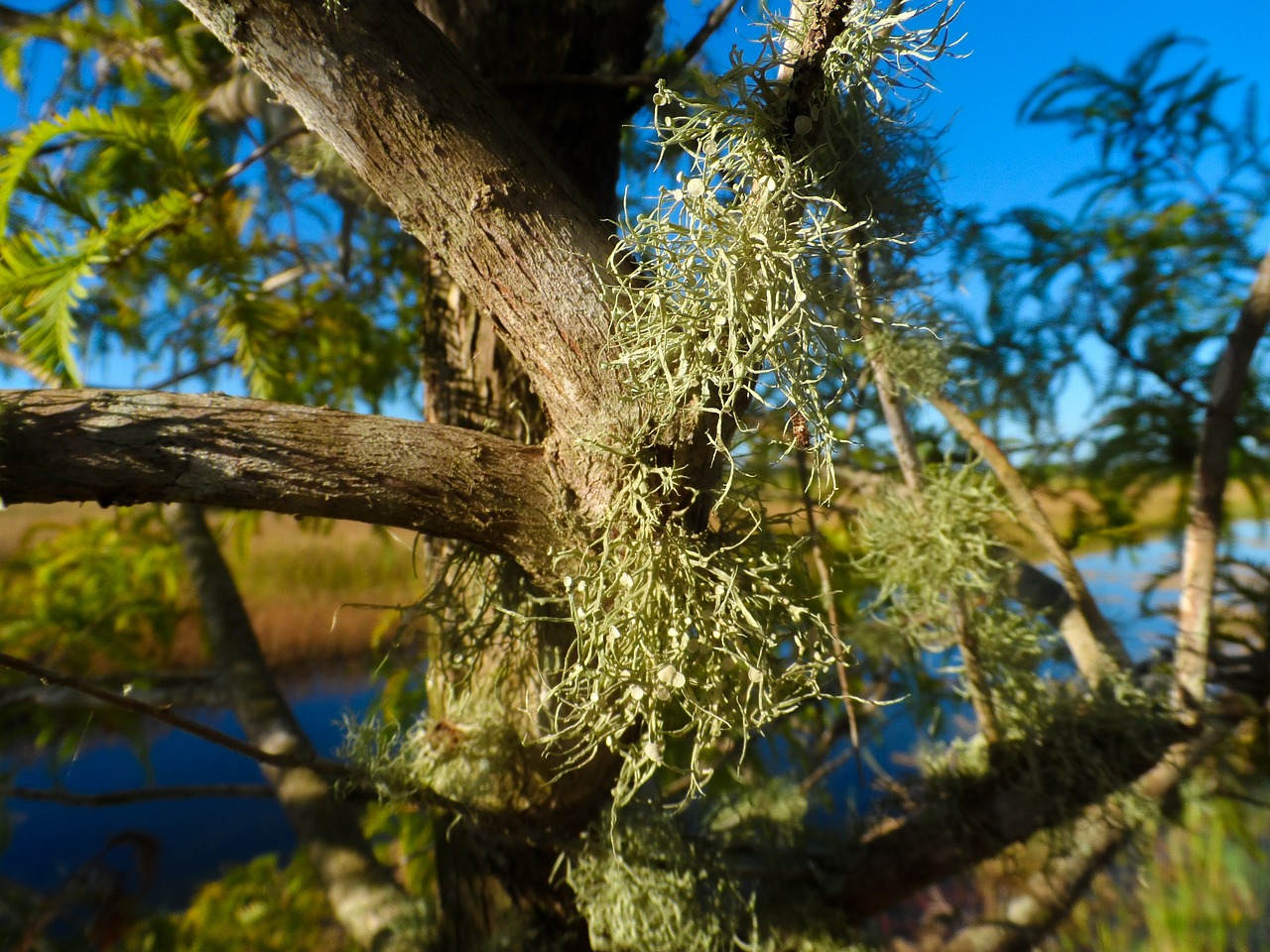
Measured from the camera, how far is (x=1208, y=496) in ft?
2.50

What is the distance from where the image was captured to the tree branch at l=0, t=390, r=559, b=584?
0.36 m

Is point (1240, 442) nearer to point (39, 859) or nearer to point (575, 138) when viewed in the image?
point (575, 138)

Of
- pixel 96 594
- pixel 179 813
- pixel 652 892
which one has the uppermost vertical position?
pixel 96 594

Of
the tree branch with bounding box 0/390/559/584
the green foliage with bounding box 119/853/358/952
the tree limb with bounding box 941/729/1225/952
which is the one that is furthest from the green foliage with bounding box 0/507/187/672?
the tree limb with bounding box 941/729/1225/952

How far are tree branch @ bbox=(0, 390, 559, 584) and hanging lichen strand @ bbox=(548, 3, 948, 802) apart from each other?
0.06 metres

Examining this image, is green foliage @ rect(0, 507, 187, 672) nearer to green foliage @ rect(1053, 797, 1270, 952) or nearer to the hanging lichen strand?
the hanging lichen strand

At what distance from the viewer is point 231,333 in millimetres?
806

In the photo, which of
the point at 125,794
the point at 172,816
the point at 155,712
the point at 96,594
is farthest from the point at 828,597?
the point at 172,816

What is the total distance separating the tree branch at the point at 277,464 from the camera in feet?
1.19

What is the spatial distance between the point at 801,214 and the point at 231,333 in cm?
69

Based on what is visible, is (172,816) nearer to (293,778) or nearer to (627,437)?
(293,778)

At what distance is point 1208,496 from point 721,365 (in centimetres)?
70

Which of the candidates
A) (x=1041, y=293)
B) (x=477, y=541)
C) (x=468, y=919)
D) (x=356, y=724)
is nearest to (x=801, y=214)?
(x=477, y=541)

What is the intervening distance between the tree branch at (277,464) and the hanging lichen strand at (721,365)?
63 millimetres
